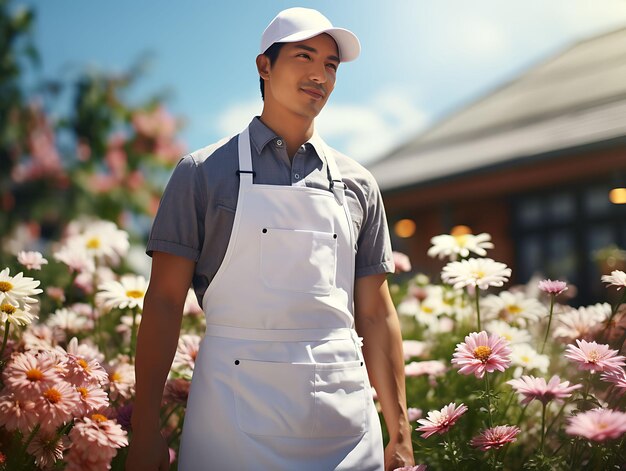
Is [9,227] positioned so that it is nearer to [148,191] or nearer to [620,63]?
[148,191]

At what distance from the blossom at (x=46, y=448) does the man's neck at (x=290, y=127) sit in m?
0.92

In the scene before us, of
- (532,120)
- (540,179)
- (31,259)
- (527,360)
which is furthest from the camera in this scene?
(532,120)

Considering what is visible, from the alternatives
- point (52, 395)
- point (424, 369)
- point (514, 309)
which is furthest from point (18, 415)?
point (514, 309)

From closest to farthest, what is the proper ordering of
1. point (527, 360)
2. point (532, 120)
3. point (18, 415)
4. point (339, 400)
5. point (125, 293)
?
point (18, 415), point (339, 400), point (125, 293), point (527, 360), point (532, 120)

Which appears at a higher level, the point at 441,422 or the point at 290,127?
the point at 290,127

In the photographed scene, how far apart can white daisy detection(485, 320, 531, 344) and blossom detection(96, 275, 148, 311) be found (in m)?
1.23

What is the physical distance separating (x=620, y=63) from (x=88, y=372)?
915 centimetres

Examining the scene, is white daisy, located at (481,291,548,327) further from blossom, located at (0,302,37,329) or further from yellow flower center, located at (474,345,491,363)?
blossom, located at (0,302,37,329)

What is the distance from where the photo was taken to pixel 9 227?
7.00 meters

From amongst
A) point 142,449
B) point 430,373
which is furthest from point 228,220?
point 430,373

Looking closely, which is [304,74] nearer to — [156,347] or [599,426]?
[156,347]

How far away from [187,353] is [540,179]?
22.3 feet

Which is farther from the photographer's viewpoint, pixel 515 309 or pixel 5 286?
pixel 515 309

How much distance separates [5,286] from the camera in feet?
6.40
